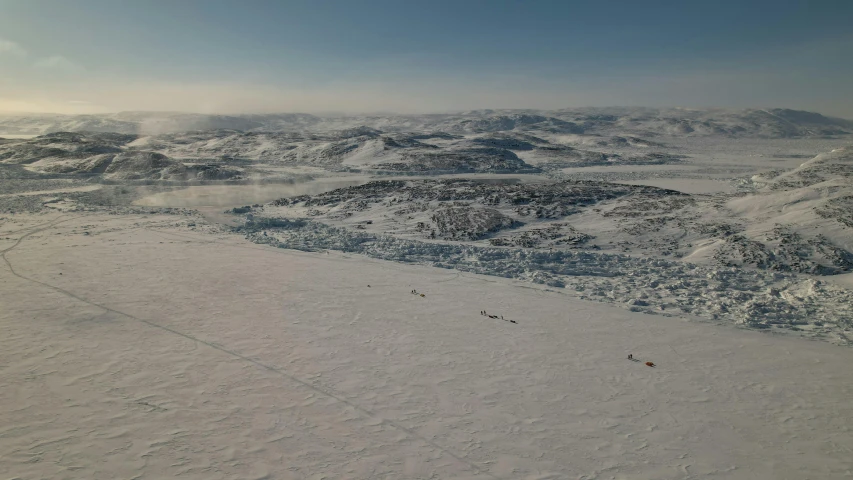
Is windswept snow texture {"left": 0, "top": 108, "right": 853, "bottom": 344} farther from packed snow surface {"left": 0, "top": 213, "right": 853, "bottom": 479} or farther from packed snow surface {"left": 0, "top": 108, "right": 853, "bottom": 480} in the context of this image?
packed snow surface {"left": 0, "top": 213, "right": 853, "bottom": 479}

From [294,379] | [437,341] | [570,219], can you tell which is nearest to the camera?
[294,379]

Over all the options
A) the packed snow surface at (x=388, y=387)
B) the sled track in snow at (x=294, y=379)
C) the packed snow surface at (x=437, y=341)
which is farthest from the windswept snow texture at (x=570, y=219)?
the sled track in snow at (x=294, y=379)

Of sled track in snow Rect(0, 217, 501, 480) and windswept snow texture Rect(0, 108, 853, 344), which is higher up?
windswept snow texture Rect(0, 108, 853, 344)

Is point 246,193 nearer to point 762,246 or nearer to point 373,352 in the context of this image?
point 373,352

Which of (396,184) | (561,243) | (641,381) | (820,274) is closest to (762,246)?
(820,274)

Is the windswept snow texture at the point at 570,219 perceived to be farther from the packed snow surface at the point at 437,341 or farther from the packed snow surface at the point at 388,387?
the packed snow surface at the point at 388,387

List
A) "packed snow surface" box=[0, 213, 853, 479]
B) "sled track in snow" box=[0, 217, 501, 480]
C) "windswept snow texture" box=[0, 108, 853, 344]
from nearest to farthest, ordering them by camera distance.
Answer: "packed snow surface" box=[0, 213, 853, 479], "sled track in snow" box=[0, 217, 501, 480], "windswept snow texture" box=[0, 108, 853, 344]

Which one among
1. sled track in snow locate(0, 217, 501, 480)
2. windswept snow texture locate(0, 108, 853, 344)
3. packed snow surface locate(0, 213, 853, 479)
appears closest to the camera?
packed snow surface locate(0, 213, 853, 479)

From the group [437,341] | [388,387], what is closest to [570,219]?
[437,341]

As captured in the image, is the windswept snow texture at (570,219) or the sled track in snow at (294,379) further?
the windswept snow texture at (570,219)

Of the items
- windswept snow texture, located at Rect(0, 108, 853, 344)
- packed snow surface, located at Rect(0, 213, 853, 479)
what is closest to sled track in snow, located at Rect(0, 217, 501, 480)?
packed snow surface, located at Rect(0, 213, 853, 479)

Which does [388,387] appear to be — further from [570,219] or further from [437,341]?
[570,219]
